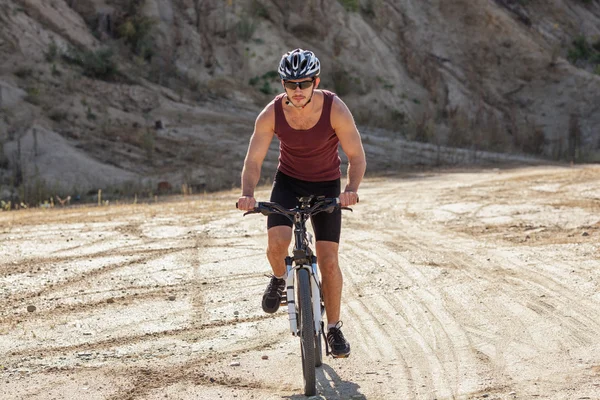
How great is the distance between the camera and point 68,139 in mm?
18828

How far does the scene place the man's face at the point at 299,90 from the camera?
5.21m

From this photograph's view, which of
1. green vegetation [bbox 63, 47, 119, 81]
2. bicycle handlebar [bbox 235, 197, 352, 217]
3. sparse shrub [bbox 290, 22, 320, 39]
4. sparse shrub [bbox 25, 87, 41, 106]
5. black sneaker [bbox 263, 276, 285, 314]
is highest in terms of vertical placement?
sparse shrub [bbox 290, 22, 320, 39]

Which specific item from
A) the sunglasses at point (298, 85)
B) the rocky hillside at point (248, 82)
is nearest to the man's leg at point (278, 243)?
the sunglasses at point (298, 85)

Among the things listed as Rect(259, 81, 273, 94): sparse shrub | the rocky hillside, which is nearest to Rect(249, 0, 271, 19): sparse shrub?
the rocky hillside

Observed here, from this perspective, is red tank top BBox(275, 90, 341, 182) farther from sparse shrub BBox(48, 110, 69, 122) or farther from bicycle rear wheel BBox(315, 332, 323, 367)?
sparse shrub BBox(48, 110, 69, 122)

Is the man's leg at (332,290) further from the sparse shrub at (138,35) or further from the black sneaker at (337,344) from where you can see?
the sparse shrub at (138,35)

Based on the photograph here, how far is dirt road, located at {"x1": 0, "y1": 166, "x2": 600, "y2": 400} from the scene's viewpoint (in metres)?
5.34

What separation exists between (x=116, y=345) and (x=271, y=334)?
110cm

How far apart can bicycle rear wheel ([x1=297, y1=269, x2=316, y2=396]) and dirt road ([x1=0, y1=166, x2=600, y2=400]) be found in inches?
6.8

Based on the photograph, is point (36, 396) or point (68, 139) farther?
point (68, 139)

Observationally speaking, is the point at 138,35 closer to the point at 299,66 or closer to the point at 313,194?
the point at 313,194

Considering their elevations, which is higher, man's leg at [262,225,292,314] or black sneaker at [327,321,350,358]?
man's leg at [262,225,292,314]

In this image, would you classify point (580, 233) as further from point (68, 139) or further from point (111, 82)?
point (111, 82)

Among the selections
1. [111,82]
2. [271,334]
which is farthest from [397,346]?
[111,82]
